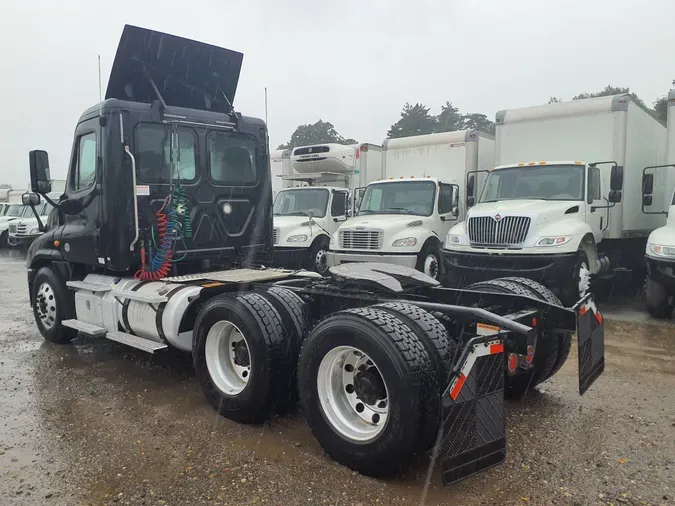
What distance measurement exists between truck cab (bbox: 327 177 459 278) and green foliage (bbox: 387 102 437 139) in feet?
129

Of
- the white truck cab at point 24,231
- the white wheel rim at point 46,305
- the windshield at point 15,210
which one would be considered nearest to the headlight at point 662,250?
the white wheel rim at point 46,305

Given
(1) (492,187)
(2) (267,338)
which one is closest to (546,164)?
(1) (492,187)

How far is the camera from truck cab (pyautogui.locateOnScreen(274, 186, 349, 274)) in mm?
11898

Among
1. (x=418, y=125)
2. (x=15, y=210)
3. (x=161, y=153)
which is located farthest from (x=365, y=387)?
(x=418, y=125)

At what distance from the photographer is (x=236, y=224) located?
6402mm

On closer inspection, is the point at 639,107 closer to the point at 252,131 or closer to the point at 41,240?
the point at 252,131

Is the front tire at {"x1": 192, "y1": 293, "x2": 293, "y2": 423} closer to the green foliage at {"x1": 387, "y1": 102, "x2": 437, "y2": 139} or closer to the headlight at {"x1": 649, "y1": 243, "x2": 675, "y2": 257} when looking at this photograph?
the headlight at {"x1": 649, "y1": 243, "x2": 675, "y2": 257}

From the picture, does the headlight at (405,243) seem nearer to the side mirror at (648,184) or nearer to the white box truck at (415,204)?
the white box truck at (415,204)

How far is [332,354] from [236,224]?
320 cm

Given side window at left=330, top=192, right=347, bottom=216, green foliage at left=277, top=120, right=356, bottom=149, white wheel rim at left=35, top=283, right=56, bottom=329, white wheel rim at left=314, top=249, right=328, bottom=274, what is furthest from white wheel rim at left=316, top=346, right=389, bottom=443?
green foliage at left=277, top=120, right=356, bottom=149

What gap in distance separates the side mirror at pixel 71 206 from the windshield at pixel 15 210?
2089 cm

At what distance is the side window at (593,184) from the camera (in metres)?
9.22

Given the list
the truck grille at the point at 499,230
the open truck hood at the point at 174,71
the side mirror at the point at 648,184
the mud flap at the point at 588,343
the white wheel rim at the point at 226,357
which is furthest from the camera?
the side mirror at the point at 648,184

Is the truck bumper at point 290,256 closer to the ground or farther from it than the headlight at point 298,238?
closer to the ground
